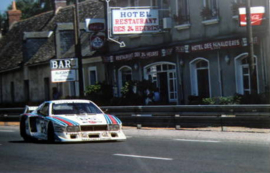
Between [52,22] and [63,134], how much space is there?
3799 centimetres

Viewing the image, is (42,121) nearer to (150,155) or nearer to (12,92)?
(150,155)

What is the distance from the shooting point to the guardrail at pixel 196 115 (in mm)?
20203

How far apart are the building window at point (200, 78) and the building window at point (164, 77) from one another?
1681 millimetres

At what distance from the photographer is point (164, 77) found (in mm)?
35062

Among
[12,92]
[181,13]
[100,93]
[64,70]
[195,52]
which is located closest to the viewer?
[195,52]

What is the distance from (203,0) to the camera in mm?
30734

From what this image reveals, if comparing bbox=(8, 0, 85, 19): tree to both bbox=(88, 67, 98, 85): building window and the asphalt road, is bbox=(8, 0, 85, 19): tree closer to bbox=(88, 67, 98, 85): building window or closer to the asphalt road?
bbox=(88, 67, 98, 85): building window

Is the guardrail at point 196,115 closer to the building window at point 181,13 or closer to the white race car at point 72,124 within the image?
the white race car at point 72,124

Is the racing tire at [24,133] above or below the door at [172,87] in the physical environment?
below

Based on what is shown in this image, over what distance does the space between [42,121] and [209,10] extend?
1345cm

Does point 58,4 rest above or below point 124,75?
above

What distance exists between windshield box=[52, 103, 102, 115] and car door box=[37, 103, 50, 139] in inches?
9.8

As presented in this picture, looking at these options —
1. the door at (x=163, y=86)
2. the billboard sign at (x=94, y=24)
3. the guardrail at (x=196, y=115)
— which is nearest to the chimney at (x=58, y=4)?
the billboard sign at (x=94, y=24)

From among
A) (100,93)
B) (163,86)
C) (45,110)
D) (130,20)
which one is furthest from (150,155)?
(100,93)
